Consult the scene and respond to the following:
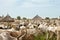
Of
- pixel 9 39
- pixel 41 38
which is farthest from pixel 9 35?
pixel 41 38

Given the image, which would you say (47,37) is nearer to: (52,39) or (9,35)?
(52,39)

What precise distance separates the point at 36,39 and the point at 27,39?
22cm

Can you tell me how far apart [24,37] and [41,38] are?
38cm

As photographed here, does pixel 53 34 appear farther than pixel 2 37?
Yes

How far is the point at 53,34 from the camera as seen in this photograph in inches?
197

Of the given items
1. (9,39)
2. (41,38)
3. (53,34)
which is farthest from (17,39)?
(53,34)

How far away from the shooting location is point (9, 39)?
450 centimetres

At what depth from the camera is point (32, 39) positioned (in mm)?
4801

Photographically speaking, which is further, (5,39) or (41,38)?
(41,38)

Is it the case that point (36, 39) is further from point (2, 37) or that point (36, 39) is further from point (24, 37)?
point (2, 37)

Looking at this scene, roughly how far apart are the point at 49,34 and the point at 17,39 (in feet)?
2.62

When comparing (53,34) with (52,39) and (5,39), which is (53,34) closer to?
(52,39)

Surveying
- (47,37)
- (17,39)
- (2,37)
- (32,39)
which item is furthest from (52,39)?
(2,37)

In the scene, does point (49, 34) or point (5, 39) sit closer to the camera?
point (5, 39)
